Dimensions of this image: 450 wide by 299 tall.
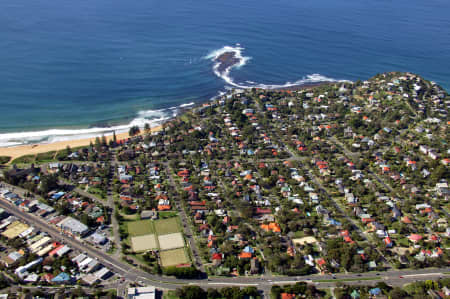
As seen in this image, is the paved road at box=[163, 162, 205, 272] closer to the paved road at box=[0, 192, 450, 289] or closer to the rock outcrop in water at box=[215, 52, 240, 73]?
the paved road at box=[0, 192, 450, 289]

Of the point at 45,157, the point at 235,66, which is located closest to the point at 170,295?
the point at 45,157

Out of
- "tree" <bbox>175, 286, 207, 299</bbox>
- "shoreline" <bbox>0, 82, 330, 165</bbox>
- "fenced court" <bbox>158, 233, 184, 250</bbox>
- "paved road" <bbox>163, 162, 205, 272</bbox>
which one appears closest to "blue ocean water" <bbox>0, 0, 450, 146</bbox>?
"shoreline" <bbox>0, 82, 330, 165</bbox>

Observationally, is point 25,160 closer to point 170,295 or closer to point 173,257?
point 173,257

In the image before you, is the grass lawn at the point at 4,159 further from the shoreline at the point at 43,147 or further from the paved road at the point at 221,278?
the paved road at the point at 221,278

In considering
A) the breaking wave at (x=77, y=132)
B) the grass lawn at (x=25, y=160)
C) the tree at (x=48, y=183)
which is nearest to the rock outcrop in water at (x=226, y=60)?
the breaking wave at (x=77, y=132)

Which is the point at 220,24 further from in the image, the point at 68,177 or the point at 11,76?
the point at 68,177
